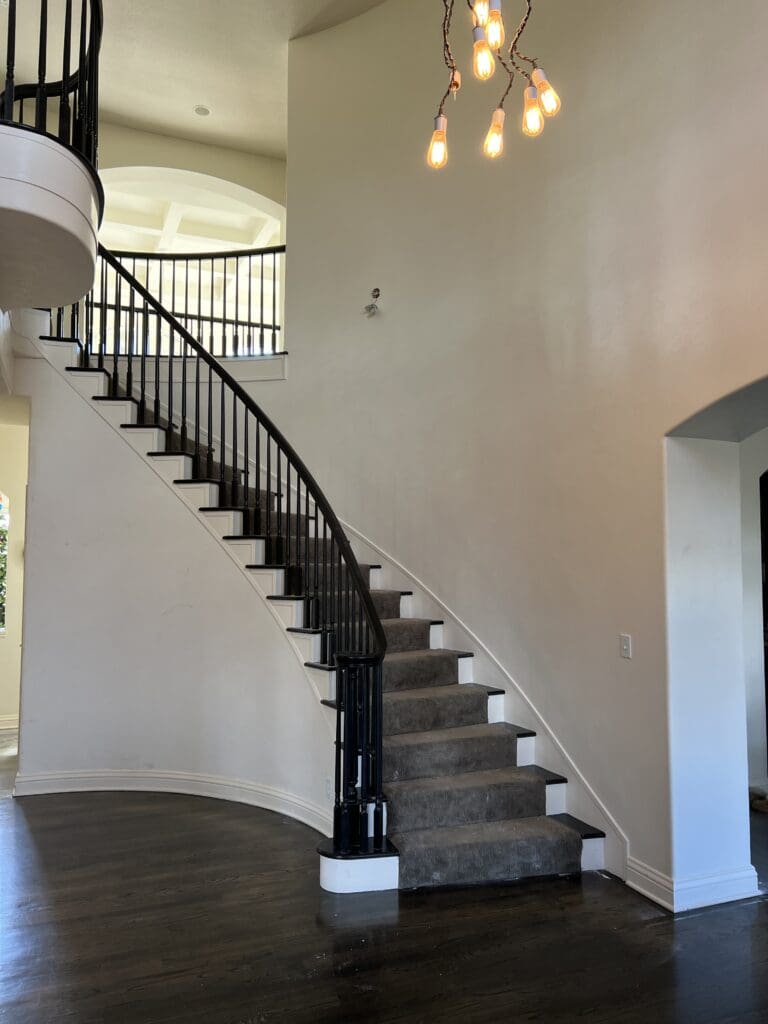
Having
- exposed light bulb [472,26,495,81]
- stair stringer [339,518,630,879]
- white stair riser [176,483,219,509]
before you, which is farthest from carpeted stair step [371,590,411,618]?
exposed light bulb [472,26,495,81]

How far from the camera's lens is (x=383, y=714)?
4.24 meters

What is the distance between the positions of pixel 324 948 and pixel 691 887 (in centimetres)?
173

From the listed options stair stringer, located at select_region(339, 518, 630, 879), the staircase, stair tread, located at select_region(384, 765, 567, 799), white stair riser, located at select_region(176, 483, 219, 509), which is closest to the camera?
the staircase

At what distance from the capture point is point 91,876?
3590 millimetres

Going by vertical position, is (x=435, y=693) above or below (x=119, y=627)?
below

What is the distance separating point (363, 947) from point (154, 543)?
3177 millimetres

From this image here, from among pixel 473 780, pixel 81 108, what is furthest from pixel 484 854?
pixel 81 108

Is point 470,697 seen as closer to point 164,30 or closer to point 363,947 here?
point 363,947

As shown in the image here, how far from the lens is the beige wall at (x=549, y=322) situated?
321 centimetres

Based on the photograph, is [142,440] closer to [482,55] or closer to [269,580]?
[269,580]

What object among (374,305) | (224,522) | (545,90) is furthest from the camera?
(374,305)

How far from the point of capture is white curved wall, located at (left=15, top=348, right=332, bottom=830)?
16.3ft

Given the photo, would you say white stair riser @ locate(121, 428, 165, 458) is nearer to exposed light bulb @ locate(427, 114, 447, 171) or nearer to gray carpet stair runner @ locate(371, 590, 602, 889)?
gray carpet stair runner @ locate(371, 590, 602, 889)

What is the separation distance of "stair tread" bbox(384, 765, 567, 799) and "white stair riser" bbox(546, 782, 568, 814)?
0.03 m
